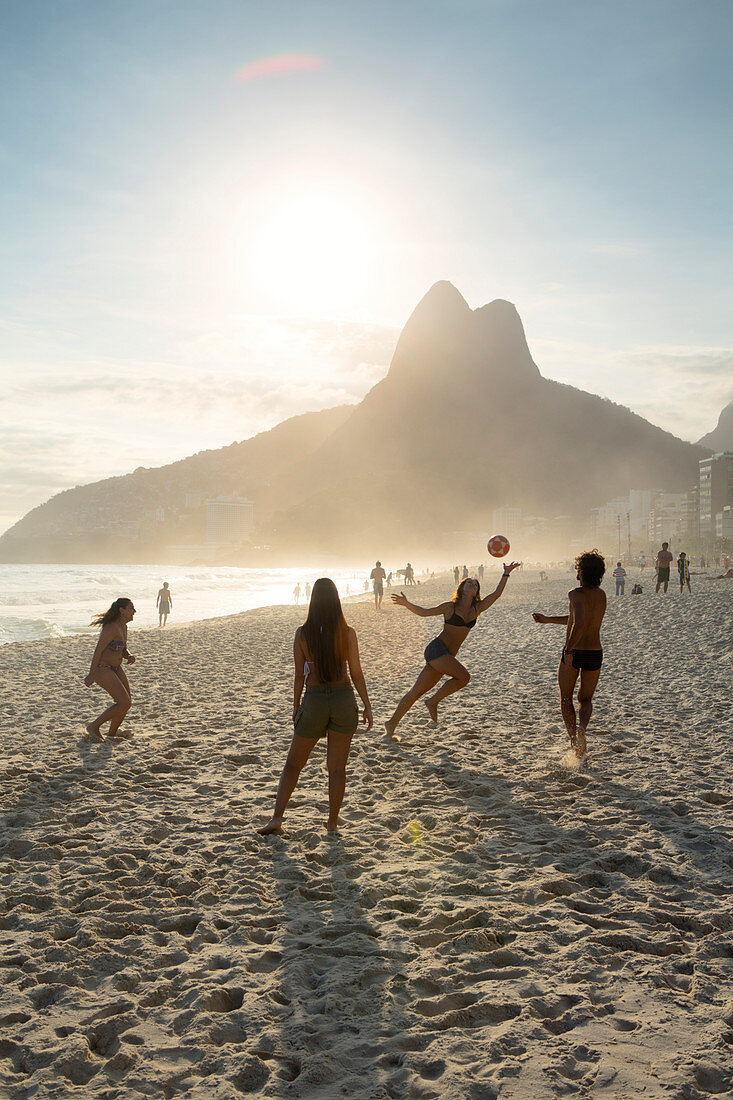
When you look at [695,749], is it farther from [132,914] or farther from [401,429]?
[401,429]

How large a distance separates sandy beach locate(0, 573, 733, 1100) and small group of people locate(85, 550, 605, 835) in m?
0.40

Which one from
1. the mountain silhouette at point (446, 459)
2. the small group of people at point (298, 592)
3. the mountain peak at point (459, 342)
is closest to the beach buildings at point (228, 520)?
the mountain silhouette at point (446, 459)

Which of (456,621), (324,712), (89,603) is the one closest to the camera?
(324,712)

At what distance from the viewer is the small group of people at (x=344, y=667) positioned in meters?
4.26

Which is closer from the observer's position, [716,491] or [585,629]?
[585,629]

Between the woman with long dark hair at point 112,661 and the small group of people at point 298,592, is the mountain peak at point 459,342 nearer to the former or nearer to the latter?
the small group of people at point 298,592

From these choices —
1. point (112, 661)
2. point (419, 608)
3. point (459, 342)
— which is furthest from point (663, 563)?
point (459, 342)

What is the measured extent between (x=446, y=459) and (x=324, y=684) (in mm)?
150482

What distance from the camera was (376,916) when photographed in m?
3.56

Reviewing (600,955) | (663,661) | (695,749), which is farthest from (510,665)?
(600,955)

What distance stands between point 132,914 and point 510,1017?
6.43ft

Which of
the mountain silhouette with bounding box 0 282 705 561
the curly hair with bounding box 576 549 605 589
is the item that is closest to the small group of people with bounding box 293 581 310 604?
the curly hair with bounding box 576 549 605 589

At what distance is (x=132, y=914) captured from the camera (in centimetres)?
361

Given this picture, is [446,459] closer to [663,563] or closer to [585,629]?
[663,563]
